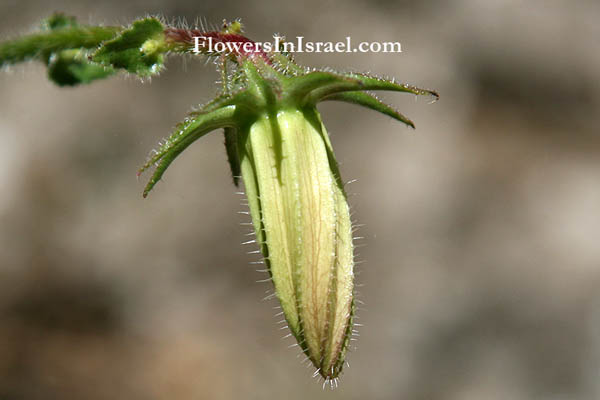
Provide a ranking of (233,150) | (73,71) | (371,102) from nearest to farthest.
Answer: (371,102)
(233,150)
(73,71)

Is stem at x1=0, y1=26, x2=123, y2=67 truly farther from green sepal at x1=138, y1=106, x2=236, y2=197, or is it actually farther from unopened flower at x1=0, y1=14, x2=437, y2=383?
green sepal at x1=138, y1=106, x2=236, y2=197

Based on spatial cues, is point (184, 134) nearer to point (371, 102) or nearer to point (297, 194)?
point (297, 194)

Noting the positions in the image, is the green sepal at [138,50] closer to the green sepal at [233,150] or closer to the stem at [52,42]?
the stem at [52,42]

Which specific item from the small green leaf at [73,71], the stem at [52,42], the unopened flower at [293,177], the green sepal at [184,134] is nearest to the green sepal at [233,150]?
the unopened flower at [293,177]

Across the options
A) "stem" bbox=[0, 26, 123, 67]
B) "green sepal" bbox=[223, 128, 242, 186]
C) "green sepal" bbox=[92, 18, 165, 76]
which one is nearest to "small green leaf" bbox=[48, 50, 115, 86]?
"stem" bbox=[0, 26, 123, 67]

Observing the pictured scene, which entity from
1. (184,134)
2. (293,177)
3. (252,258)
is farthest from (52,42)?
(252,258)

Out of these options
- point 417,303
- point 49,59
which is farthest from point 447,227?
point 49,59

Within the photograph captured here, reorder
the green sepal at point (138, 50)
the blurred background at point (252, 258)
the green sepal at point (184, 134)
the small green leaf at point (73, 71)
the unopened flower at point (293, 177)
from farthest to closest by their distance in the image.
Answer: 1. the blurred background at point (252, 258)
2. the small green leaf at point (73, 71)
3. the green sepal at point (138, 50)
4. the unopened flower at point (293, 177)
5. the green sepal at point (184, 134)
